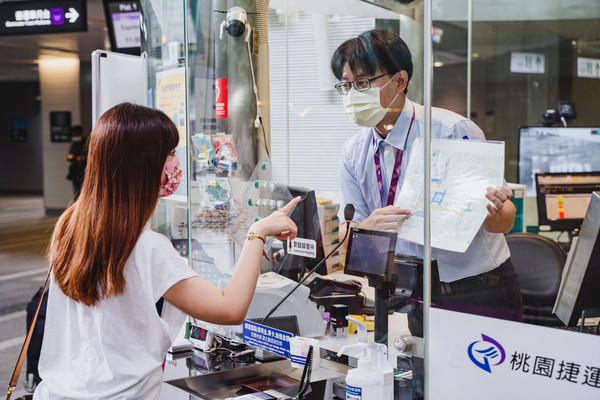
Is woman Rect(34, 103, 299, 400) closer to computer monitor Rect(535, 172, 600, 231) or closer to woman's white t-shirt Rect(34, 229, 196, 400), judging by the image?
woman's white t-shirt Rect(34, 229, 196, 400)

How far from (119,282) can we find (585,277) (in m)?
1.05

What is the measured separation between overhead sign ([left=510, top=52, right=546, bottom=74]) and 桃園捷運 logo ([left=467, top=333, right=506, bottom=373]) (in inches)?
273

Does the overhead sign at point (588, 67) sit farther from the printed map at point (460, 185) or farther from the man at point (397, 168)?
the printed map at point (460, 185)

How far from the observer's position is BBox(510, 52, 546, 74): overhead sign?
7.60 meters

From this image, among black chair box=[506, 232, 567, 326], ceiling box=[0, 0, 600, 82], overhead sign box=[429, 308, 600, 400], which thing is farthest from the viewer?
ceiling box=[0, 0, 600, 82]

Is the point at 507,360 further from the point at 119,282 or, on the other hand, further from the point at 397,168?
the point at 119,282

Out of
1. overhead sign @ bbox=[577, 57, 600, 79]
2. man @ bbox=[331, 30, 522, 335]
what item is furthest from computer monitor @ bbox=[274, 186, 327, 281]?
overhead sign @ bbox=[577, 57, 600, 79]

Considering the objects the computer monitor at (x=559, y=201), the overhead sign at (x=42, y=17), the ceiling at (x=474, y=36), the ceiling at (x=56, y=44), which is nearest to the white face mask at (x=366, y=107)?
the ceiling at (x=474, y=36)

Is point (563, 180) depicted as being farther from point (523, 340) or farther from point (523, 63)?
point (523, 63)

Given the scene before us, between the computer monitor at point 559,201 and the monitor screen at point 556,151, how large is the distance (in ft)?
0.36

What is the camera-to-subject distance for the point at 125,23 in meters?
5.43

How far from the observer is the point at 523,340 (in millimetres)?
1279

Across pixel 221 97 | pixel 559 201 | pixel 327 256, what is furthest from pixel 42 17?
pixel 327 256

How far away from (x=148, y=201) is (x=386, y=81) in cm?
69
